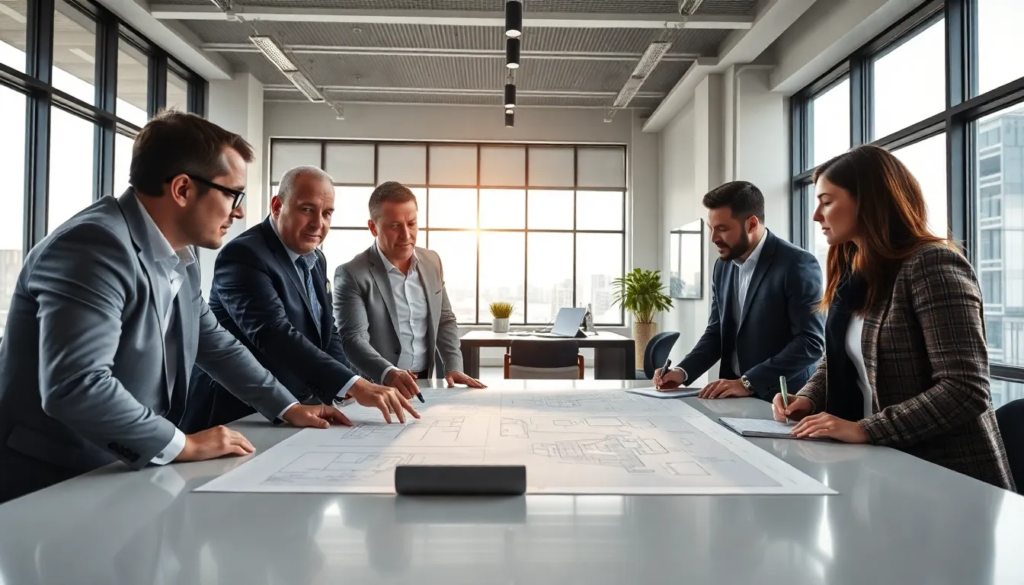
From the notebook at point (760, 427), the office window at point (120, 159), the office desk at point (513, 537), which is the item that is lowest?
the office desk at point (513, 537)

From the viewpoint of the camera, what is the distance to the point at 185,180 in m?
1.46

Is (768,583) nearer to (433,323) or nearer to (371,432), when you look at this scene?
(371,432)

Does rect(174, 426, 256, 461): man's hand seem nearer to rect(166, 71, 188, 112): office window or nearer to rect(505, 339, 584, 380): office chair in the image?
rect(505, 339, 584, 380): office chair

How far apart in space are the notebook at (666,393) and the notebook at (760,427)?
0.42m

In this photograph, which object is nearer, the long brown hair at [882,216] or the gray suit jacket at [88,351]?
the gray suit jacket at [88,351]

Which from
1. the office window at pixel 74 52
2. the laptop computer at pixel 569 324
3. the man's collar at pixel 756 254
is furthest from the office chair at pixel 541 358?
the office window at pixel 74 52

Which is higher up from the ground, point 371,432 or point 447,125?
point 447,125

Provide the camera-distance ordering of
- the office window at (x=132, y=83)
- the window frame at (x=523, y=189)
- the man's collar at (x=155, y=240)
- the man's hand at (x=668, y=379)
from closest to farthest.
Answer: the man's collar at (x=155, y=240) < the man's hand at (x=668, y=379) < the office window at (x=132, y=83) < the window frame at (x=523, y=189)

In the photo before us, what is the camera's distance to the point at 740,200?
2752mm

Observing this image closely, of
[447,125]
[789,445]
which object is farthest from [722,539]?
[447,125]

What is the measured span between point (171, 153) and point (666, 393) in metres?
1.62

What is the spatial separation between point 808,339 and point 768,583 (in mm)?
1933

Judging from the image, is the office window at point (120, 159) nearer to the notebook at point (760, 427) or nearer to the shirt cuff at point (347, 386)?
the shirt cuff at point (347, 386)

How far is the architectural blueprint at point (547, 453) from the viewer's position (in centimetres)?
112
